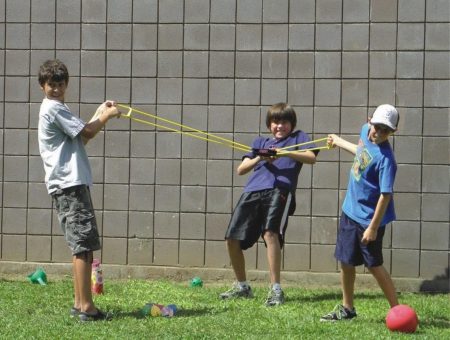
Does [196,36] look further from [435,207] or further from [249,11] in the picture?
[435,207]

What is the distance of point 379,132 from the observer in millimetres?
5797

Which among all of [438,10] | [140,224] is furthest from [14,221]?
[438,10]

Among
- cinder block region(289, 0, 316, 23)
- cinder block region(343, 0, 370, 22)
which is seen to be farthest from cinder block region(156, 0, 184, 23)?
cinder block region(343, 0, 370, 22)

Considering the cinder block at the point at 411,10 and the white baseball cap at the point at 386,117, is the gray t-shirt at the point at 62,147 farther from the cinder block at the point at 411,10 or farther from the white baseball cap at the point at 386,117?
the cinder block at the point at 411,10

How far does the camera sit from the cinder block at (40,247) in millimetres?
7934

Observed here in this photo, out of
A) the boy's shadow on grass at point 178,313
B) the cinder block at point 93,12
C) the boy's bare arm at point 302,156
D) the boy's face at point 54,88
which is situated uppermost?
the cinder block at point 93,12

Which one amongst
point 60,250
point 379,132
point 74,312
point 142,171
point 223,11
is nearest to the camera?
point 379,132

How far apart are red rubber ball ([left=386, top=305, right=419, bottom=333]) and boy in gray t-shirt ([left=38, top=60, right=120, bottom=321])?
1912mm

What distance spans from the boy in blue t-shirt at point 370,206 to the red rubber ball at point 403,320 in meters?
0.30

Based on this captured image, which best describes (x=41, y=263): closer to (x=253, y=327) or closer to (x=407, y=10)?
(x=253, y=327)

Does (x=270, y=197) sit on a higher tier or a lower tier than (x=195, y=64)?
lower

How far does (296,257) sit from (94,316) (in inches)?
93.2

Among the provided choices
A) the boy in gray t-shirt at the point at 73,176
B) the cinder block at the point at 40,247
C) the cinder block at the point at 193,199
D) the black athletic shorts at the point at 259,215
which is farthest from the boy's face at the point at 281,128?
the cinder block at the point at 40,247

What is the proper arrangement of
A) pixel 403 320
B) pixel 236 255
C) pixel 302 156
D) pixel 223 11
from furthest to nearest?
pixel 223 11
pixel 236 255
pixel 302 156
pixel 403 320
